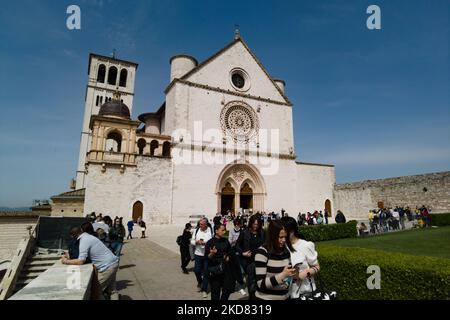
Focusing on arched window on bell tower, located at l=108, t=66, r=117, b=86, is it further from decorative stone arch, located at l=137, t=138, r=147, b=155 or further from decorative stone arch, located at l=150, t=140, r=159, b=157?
decorative stone arch, located at l=150, t=140, r=159, b=157

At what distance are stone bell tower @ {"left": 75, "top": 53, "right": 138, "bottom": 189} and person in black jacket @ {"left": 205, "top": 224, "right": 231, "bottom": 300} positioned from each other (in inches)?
1434

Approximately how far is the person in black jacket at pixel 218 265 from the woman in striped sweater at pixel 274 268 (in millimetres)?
1812

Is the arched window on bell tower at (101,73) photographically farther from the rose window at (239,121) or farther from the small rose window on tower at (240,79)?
the rose window at (239,121)

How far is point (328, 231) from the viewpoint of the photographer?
1479 centimetres

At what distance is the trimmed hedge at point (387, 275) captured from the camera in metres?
4.03

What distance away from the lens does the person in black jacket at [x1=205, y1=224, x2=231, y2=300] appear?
4789 mm

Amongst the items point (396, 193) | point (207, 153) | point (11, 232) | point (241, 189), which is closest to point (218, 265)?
point (207, 153)

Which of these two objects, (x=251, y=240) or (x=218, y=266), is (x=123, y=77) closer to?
(x=251, y=240)

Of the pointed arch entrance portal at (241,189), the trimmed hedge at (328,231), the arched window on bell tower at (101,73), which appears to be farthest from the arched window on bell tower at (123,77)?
the trimmed hedge at (328,231)

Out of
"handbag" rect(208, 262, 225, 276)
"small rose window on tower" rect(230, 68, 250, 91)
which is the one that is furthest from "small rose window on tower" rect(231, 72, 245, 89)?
"handbag" rect(208, 262, 225, 276)

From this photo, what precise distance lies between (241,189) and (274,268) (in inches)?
952

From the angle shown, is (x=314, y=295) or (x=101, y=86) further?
(x=101, y=86)
